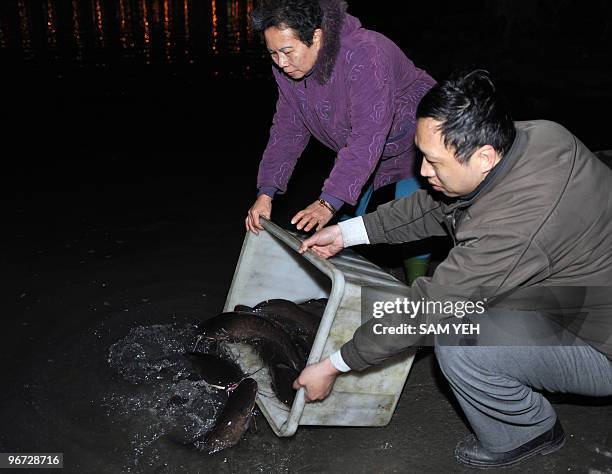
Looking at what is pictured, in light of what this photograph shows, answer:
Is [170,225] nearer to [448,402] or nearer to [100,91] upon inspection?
[448,402]

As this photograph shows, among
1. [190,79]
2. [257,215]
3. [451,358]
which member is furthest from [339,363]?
[190,79]

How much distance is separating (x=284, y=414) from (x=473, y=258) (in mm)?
1435

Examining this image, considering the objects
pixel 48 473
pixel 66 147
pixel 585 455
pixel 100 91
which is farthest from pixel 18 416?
pixel 100 91

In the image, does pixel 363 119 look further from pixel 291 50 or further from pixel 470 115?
pixel 470 115

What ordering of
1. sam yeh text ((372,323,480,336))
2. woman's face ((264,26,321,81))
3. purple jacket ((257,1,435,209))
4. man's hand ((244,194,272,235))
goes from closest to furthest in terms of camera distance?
sam yeh text ((372,323,480,336)) < woman's face ((264,26,321,81)) < purple jacket ((257,1,435,209)) < man's hand ((244,194,272,235))

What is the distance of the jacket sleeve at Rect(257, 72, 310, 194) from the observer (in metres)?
3.53

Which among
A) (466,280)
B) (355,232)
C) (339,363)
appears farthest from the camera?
(355,232)

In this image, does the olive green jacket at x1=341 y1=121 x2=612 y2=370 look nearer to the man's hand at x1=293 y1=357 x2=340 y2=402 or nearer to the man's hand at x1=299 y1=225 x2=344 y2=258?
the man's hand at x1=293 y1=357 x2=340 y2=402

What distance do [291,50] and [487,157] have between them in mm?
1193

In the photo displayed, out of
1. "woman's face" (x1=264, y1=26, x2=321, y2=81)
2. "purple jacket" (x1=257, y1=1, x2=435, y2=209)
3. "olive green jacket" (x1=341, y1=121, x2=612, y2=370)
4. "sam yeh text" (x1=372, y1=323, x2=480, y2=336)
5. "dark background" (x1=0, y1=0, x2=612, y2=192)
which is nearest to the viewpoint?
"olive green jacket" (x1=341, y1=121, x2=612, y2=370)

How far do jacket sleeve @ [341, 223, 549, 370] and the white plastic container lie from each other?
296 mm

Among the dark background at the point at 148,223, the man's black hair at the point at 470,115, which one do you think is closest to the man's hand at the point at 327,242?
the dark background at the point at 148,223

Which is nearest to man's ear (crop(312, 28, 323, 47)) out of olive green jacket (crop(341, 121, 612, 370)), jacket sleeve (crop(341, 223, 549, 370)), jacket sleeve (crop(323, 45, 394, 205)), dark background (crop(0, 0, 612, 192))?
jacket sleeve (crop(323, 45, 394, 205))

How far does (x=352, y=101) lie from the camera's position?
304cm
